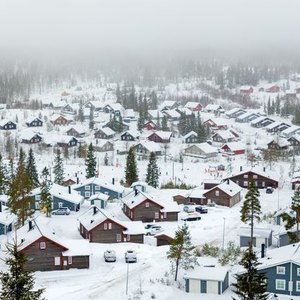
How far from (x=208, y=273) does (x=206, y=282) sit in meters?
0.67

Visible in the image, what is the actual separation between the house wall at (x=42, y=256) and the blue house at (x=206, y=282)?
9.61 metres

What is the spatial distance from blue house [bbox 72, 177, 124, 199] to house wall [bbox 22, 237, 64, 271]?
25755mm

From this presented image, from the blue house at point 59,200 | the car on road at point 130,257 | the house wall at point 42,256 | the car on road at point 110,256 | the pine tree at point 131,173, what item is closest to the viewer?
the house wall at point 42,256

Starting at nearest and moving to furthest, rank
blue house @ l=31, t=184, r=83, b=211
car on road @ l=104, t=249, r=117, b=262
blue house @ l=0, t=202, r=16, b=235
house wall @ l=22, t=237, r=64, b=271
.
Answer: house wall @ l=22, t=237, r=64, b=271
car on road @ l=104, t=249, r=117, b=262
blue house @ l=0, t=202, r=16, b=235
blue house @ l=31, t=184, r=83, b=211

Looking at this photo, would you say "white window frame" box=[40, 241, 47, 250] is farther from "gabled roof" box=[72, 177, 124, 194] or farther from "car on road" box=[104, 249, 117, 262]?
"gabled roof" box=[72, 177, 124, 194]

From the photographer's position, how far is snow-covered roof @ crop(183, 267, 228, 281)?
116 ft

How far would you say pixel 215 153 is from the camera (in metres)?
101

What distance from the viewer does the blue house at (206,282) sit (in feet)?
116

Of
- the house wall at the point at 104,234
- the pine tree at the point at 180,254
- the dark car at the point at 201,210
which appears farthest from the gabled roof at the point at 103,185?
the pine tree at the point at 180,254

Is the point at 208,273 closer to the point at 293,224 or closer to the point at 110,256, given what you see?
the point at 110,256

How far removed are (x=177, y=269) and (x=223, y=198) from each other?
2709 centimetres

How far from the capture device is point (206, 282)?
35469 millimetres

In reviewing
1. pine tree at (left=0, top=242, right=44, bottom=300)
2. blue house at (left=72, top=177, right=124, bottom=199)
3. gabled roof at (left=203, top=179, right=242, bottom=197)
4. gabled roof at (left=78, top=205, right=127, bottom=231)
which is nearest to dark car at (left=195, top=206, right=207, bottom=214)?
gabled roof at (left=203, top=179, right=242, bottom=197)

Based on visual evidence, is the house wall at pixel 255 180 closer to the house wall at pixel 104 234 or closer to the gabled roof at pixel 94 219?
the gabled roof at pixel 94 219
